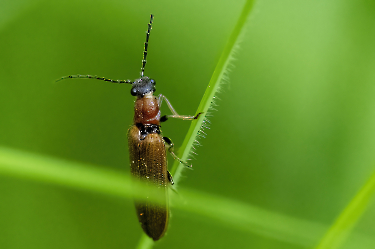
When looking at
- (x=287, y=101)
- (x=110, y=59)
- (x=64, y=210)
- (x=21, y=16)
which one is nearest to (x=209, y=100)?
(x=287, y=101)

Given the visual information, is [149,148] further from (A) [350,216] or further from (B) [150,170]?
(A) [350,216]

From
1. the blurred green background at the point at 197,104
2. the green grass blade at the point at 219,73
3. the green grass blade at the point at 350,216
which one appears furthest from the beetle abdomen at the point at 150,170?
the green grass blade at the point at 350,216

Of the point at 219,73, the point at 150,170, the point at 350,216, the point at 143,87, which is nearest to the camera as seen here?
the point at 219,73

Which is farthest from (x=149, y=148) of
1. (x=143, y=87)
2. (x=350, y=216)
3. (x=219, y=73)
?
(x=350, y=216)

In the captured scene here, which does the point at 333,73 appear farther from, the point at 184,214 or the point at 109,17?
the point at 109,17

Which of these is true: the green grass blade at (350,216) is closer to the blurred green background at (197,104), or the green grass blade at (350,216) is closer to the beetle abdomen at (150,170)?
the blurred green background at (197,104)

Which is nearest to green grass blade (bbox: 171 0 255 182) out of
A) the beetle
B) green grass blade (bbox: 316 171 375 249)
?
the beetle

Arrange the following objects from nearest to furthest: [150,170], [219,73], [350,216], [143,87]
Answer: [219,73] < [350,216] < [150,170] < [143,87]

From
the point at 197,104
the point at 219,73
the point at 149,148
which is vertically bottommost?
the point at 149,148
